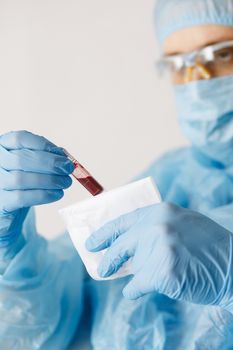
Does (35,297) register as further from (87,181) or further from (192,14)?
(192,14)

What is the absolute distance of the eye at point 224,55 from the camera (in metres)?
1.57

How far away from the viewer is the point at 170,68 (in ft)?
5.63

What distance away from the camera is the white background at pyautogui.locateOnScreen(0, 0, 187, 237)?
1.94 m

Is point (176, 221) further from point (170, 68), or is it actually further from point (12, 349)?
point (170, 68)

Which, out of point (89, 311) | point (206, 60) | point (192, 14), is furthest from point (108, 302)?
point (192, 14)

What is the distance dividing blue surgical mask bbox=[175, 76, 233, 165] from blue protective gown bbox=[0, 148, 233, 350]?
0.09m

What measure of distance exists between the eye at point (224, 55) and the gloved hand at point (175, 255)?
2.18 feet

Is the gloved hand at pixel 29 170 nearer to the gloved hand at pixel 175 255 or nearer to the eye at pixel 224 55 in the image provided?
the gloved hand at pixel 175 255

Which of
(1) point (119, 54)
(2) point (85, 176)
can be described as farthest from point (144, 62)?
(2) point (85, 176)

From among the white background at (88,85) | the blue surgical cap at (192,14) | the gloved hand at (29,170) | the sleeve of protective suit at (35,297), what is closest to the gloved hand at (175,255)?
the gloved hand at (29,170)

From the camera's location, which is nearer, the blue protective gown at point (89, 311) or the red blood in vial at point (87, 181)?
the red blood in vial at point (87, 181)

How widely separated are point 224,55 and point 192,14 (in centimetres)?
15

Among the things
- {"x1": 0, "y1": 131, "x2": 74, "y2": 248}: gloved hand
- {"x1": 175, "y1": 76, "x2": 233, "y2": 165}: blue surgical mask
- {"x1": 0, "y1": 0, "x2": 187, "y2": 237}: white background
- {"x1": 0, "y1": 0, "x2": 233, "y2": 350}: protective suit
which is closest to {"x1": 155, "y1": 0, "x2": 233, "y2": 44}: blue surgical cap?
{"x1": 0, "y1": 0, "x2": 233, "y2": 350}: protective suit

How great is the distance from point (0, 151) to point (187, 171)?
2.36ft
